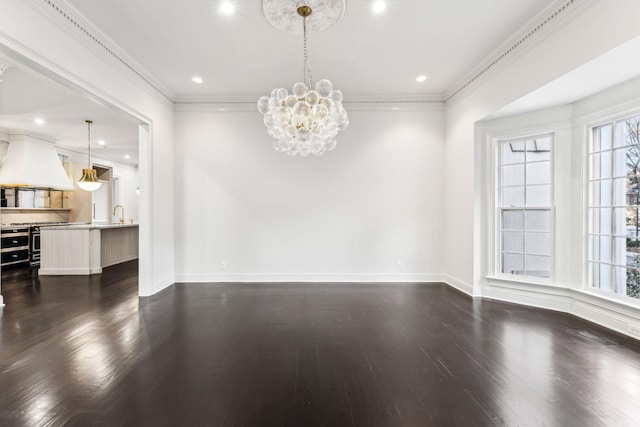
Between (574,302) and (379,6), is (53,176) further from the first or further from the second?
(574,302)

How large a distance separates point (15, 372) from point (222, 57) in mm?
3803

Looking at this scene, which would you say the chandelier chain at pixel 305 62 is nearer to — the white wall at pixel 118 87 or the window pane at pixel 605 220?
the white wall at pixel 118 87

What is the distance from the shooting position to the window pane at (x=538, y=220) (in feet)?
12.4

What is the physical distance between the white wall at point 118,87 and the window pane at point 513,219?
5.34 m

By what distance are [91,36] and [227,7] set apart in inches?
63.6

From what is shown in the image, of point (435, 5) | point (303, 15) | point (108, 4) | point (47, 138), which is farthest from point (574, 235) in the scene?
point (47, 138)

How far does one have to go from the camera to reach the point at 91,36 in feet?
10.1

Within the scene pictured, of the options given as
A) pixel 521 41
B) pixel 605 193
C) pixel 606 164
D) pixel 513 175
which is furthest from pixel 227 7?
pixel 605 193

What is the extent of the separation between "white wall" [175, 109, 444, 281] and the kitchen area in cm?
180

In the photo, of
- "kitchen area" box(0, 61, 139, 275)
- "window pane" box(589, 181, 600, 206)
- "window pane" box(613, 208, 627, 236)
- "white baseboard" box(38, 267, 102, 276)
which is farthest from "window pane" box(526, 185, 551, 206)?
"white baseboard" box(38, 267, 102, 276)

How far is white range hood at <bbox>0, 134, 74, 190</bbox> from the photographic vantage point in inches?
245

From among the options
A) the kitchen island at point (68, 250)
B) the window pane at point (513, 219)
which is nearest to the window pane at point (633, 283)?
the window pane at point (513, 219)

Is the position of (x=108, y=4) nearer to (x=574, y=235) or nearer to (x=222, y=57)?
(x=222, y=57)

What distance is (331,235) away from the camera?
502 cm
